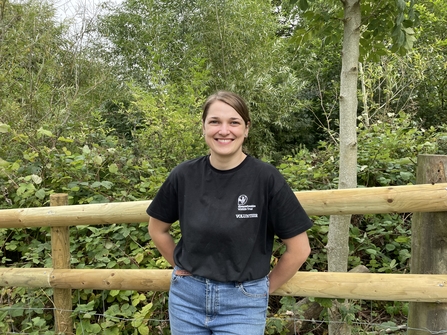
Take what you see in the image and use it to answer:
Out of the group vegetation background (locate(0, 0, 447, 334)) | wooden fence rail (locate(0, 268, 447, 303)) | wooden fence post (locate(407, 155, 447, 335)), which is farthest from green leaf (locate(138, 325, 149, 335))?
wooden fence post (locate(407, 155, 447, 335))

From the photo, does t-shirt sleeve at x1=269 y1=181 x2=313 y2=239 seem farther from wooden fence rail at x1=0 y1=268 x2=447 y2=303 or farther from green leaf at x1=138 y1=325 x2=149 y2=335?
green leaf at x1=138 y1=325 x2=149 y2=335

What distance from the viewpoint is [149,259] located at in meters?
3.11

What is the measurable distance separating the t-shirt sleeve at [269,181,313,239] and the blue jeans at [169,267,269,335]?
27 cm

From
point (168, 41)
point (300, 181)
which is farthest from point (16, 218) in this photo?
point (168, 41)

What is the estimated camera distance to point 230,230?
1530 mm

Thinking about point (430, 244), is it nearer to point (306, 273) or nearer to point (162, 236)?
point (306, 273)

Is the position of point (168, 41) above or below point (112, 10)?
below

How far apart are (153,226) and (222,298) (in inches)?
19.2

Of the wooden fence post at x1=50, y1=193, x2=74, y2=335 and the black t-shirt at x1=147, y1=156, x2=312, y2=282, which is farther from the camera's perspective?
the wooden fence post at x1=50, y1=193, x2=74, y2=335

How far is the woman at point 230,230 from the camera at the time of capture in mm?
1543

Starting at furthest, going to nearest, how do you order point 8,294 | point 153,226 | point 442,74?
point 442,74 < point 8,294 < point 153,226

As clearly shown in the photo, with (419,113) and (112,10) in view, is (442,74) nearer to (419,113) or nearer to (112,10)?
(419,113)

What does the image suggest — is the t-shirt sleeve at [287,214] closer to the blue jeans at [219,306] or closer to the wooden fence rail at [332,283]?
the blue jeans at [219,306]

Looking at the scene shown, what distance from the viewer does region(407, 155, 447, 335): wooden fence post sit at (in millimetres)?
1778
